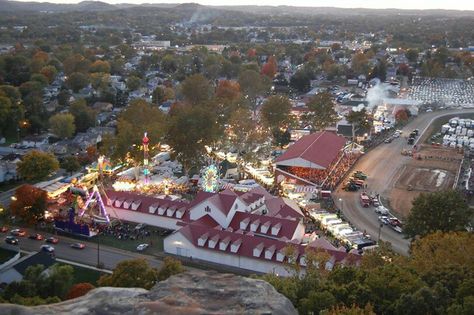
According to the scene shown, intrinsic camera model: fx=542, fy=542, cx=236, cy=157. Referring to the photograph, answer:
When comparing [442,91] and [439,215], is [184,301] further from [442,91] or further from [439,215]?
[442,91]

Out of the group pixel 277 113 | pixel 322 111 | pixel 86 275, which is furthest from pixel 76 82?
pixel 86 275

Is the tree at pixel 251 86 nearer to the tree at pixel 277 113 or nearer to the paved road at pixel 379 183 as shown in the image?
the tree at pixel 277 113

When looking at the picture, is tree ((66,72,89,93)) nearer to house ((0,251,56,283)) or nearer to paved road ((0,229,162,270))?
paved road ((0,229,162,270))

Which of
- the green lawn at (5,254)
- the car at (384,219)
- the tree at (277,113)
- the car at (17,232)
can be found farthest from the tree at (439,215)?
the tree at (277,113)

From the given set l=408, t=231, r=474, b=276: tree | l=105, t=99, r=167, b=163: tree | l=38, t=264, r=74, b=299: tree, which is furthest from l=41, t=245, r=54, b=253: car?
l=408, t=231, r=474, b=276: tree

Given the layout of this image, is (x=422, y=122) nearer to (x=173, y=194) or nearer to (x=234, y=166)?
(x=234, y=166)

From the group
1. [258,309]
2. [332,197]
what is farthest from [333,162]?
[258,309]
